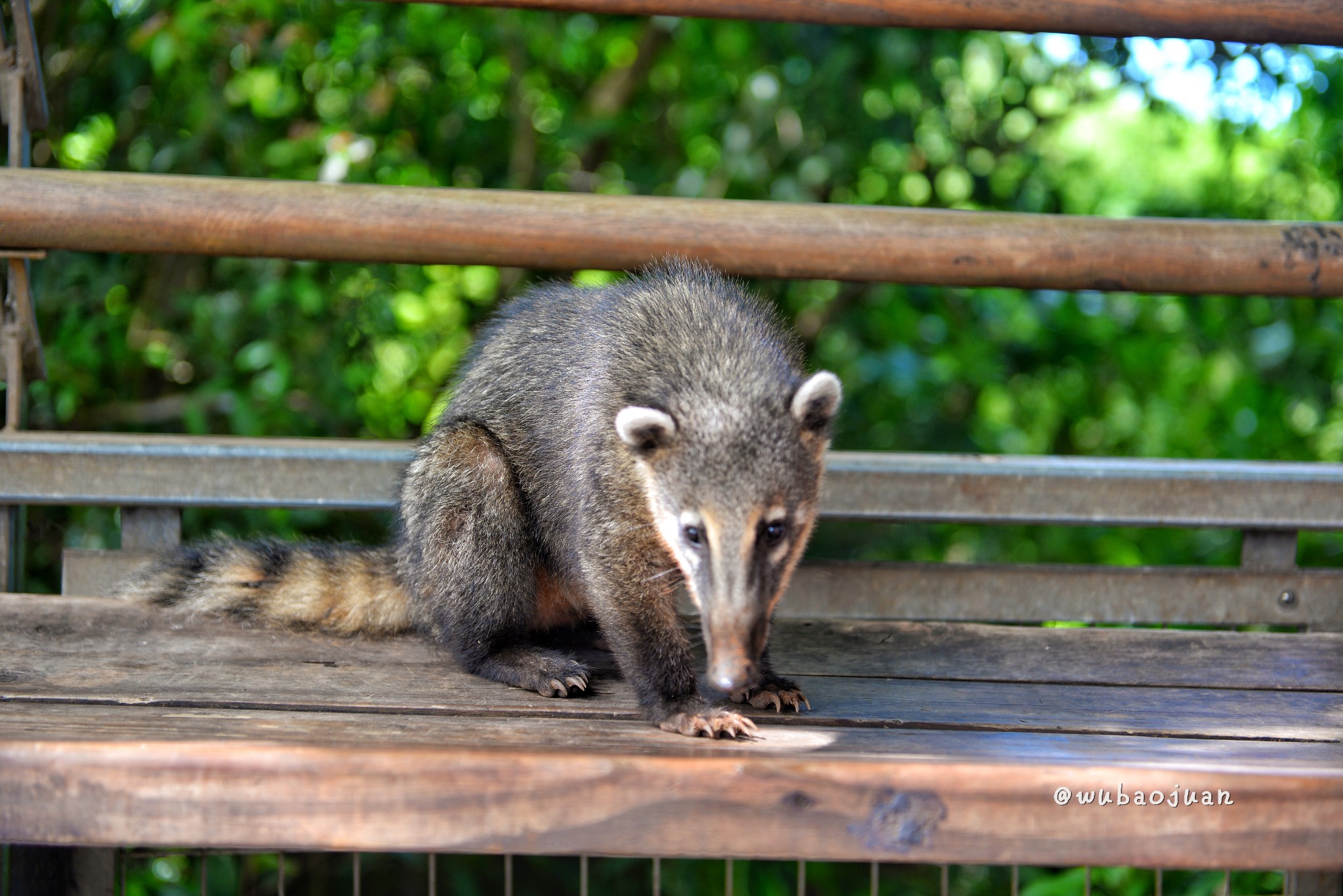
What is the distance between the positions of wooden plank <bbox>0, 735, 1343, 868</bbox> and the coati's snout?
11.3 inches

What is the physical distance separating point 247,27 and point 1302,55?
3.65 metres

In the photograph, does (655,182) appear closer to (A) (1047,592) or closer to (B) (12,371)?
(A) (1047,592)

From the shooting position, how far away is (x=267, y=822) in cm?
148

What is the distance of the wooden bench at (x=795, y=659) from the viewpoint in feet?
4.86

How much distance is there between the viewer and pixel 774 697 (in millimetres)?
2043

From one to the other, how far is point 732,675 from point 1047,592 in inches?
49.2

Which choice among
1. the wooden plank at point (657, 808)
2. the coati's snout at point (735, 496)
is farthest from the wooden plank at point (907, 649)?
the wooden plank at point (657, 808)

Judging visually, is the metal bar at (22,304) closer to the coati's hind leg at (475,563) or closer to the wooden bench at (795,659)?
the wooden bench at (795,659)

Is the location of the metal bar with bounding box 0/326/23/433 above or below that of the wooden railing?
above

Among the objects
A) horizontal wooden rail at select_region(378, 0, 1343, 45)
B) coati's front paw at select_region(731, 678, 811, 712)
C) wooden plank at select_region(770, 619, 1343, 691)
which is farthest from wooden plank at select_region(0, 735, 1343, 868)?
horizontal wooden rail at select_region(378, 0, 1343, 45)

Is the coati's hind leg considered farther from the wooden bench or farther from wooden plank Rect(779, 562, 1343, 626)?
wooden plank Rect(779, 562, 1343, 626)

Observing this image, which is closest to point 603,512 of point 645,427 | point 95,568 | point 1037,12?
point 645,427

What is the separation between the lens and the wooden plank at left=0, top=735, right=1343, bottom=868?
1469mm

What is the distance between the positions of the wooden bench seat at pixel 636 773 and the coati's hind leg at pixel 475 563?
193 mm
